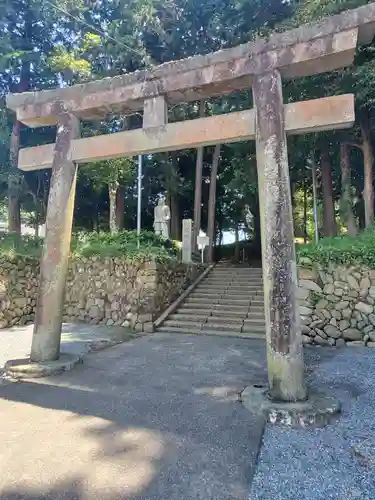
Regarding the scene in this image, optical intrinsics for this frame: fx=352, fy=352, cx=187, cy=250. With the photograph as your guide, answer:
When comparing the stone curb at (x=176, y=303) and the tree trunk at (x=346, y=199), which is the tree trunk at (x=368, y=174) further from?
the stone curb at (x=176, y=303)

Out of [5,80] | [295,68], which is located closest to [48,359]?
[295,68]

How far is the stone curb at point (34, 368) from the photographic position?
15.4 ft

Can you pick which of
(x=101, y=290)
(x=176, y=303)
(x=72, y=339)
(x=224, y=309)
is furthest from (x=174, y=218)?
(x=72, y=339)

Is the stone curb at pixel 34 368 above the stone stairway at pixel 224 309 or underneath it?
underneath

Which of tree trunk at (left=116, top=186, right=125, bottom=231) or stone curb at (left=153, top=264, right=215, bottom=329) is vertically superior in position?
tree trunk at (left=116, top=186, right=125, bottom=231)

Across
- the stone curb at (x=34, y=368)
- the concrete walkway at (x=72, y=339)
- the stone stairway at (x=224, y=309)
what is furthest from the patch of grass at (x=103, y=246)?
the stone curb at (x=34, y=368)

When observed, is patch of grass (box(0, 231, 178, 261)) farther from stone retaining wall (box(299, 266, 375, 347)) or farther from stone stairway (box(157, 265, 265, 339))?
stone retaining wall (box(299, 266, 375, 347))

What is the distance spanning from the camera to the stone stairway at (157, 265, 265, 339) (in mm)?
8562

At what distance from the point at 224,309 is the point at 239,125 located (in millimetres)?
6404

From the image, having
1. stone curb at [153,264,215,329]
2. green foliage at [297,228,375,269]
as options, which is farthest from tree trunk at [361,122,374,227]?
stone curb at [153,264,215,329]

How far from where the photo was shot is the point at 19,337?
300 inches

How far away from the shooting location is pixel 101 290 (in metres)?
9.93

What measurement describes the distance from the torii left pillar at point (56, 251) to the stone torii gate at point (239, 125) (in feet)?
0.05

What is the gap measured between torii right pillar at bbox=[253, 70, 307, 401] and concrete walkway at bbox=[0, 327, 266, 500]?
0.59 meters
